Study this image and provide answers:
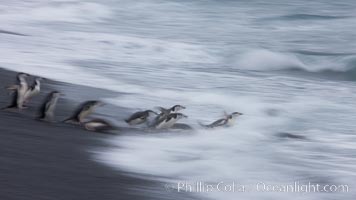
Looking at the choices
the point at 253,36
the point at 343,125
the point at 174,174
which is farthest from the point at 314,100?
the point at 253,36

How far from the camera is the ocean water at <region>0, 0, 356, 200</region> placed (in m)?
6.55

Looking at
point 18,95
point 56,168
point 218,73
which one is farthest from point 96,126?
point 218,73

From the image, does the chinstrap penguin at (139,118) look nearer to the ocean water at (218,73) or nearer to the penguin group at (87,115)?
the penguin group at (87,115)

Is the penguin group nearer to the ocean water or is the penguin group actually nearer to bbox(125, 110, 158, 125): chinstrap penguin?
bbox(125, 110, 158, 125): chinstrap penguin

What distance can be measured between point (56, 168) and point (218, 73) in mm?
7237

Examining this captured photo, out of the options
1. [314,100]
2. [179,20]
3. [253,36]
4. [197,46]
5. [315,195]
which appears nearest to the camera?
Answer: [315,195]

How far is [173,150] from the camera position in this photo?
6887 mm

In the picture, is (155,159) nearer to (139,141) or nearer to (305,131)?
(139,141)

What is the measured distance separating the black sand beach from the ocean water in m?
0.20

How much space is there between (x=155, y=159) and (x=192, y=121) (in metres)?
2.07

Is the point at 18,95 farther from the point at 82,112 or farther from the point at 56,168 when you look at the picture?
the point at 56,168

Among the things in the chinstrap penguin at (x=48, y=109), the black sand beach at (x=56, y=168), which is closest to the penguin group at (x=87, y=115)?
the chinstrap penguin at (x=48, y=109)

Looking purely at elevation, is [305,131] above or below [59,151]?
above

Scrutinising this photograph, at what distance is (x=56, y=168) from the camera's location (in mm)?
5828
